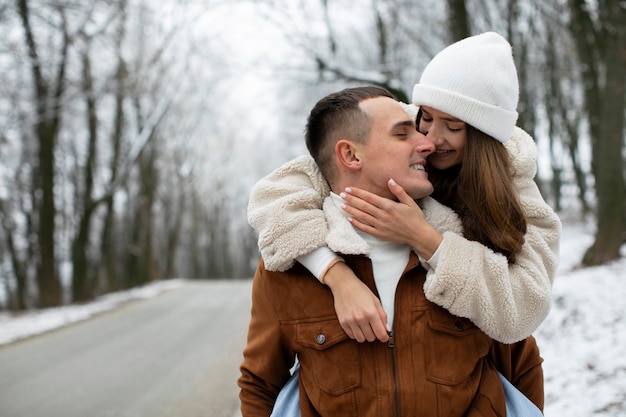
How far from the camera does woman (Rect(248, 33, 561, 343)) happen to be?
162 cm

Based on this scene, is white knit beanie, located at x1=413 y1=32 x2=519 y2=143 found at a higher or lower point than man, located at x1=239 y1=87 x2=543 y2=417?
higher

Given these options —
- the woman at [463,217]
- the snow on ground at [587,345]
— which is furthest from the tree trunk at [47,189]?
the woman at [463,217]

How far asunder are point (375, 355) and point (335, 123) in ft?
2.50

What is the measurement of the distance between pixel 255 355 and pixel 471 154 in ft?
3.09

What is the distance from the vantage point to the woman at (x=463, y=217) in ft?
5.33

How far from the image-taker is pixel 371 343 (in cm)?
171

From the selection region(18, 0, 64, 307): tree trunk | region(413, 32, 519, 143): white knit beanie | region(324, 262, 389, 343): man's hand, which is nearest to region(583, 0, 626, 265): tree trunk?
region(413, 32, 519, 143): white knit beanie

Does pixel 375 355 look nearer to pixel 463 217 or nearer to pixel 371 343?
pixel 371 343

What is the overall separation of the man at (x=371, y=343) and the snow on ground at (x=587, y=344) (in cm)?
317

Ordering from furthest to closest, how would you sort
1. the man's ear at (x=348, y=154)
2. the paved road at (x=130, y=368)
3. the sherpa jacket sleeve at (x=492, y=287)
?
the paved road at (x=130, y=368) < the man's ear at (x=348, y=154) < the sherpa jacket sleeve at (x=492, y=287)

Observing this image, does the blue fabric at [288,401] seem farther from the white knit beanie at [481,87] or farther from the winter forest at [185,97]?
the winter forest at [185,97]

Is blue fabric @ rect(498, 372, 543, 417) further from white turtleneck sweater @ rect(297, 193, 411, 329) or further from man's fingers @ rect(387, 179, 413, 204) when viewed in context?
man's fingers @ rect(387, 179, 413, 204)

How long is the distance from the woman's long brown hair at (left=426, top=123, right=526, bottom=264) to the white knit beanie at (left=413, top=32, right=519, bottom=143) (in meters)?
0.06

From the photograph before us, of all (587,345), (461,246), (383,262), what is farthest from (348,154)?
(587,345)
